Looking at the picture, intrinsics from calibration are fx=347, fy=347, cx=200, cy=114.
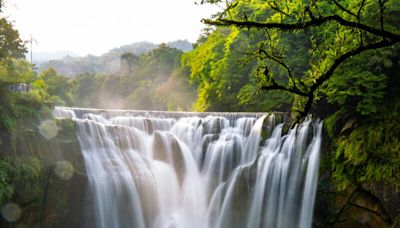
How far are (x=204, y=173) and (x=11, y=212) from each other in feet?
30.0

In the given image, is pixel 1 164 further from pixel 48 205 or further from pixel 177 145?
pixel 177 145

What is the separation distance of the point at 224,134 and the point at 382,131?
8.36 metres

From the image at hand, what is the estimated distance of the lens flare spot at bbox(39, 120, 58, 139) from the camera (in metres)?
14.7

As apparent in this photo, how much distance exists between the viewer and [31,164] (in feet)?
43.4

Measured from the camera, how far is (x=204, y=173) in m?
18.3

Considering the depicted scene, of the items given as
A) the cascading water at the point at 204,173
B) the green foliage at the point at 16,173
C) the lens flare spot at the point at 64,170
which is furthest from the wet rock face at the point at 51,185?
the cascading water at the point at 204,173

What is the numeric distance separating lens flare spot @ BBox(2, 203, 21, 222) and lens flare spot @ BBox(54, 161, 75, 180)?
6.64ft

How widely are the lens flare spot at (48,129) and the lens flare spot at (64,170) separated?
132 cm

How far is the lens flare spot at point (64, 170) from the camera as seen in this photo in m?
14.1

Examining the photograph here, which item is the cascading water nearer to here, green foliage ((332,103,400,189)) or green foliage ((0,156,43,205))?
green foliage ((332,103,400,189))

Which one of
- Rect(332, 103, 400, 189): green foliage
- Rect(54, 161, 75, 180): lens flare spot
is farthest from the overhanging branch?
Rect(54, 161, 75, 180): lens flare spot

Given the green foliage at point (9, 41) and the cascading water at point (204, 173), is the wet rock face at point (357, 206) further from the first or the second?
the green foliage at point (9, 41)

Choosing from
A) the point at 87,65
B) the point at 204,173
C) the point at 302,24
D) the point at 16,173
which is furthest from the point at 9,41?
the point at 87,65

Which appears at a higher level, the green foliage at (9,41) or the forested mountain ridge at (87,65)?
the forested mountain ridge at (87,65)
